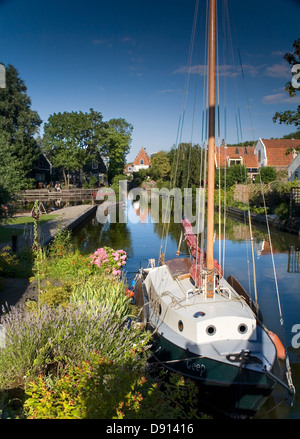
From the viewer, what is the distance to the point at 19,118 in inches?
1893

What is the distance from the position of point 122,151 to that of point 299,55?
55.1 meters

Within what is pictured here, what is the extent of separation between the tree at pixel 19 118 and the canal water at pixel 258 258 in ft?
59.8

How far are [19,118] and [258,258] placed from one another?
135 ft

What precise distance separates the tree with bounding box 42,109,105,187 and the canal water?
25190 mm

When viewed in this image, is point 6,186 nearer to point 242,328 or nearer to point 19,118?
point 242,328

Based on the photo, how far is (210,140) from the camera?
7.93m

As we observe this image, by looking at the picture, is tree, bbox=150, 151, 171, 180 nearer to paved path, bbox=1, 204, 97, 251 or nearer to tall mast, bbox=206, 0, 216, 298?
paved path, bbox=1, 204, 97, 251

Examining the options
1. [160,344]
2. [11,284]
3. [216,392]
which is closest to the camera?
[216,392]

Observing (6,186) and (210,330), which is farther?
(6,186)

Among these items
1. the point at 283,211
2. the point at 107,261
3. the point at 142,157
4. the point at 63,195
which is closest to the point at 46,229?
the point at 107,261

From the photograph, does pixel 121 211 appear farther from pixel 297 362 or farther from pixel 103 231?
pixel 297 362

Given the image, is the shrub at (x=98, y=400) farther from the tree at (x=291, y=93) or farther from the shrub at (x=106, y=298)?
the tree at (x=291, y=93)

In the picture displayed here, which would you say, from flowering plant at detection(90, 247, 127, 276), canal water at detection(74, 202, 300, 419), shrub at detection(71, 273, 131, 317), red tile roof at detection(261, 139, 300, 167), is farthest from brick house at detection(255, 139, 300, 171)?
shrub at detection(71, 273, 131, 317)
